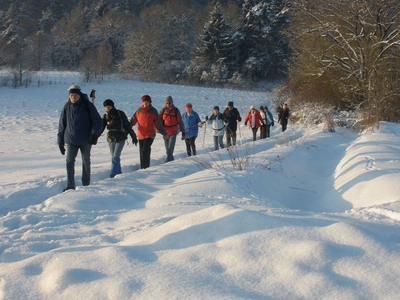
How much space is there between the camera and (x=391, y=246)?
236cm

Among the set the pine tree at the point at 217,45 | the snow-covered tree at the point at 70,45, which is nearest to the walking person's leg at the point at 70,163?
the pine tree at the point at 217,45

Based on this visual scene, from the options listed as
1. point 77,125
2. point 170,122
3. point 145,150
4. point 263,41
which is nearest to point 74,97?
point 77,125

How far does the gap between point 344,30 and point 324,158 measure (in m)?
14.3

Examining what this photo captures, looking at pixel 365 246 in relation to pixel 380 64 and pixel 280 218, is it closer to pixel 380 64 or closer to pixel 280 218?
pixel 280 218

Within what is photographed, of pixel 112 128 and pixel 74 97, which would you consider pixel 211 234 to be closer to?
pixel 74 97

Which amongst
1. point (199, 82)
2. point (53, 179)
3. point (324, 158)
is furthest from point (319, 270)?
point (199, 82)

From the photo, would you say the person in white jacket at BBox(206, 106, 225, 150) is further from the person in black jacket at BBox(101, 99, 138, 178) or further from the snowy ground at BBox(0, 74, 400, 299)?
the person in black jacket at BBox(101, 99, 138, 178)

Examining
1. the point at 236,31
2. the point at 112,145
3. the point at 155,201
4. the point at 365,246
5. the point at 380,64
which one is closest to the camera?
the point at 365,246

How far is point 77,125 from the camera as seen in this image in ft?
18.5

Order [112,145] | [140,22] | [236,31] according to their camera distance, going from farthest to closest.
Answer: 1. [140,22]
2. [236,31]
3. [112,145]

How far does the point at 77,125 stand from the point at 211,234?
3.64m

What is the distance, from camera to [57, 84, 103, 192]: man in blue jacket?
564 cm

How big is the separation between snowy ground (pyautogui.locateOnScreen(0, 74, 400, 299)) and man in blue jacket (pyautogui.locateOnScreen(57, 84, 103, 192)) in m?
0.71

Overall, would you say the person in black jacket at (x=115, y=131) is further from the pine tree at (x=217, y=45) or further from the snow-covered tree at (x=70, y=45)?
the snow-covered tree at (x=70, y=45)
